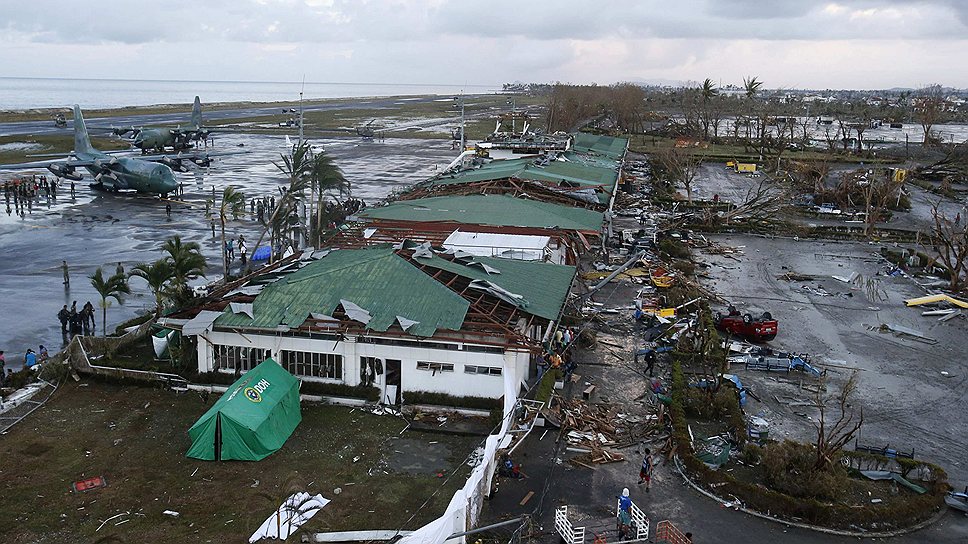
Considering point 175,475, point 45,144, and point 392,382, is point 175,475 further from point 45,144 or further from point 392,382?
point 45,144

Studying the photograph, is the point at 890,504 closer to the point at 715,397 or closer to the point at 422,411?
the point at 715,397

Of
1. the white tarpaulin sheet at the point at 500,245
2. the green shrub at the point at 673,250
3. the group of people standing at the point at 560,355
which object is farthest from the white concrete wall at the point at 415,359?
the green shrub at the point at 673,250

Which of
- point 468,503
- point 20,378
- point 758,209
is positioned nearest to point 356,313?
point 468,503

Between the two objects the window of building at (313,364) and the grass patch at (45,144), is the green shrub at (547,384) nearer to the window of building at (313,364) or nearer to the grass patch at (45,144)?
the window of building at (313,364)

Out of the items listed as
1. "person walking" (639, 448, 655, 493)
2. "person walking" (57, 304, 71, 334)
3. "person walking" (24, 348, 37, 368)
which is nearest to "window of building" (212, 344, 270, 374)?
"person walking" (24, 348, 37, 368)

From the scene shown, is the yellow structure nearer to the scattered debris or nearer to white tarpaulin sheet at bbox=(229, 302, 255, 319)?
white tarpaulin sheet at bbox=(229, 302, 255, 319)
